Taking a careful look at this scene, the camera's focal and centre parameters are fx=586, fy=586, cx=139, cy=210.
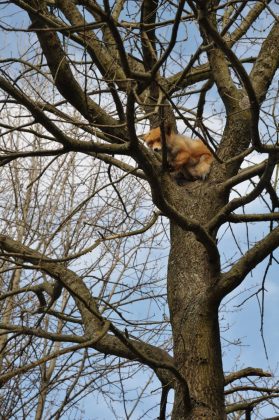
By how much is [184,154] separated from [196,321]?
302 cm

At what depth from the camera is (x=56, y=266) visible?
470 cm

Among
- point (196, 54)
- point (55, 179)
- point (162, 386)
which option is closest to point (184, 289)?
point (162, 386)

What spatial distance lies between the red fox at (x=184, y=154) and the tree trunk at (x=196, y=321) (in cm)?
138

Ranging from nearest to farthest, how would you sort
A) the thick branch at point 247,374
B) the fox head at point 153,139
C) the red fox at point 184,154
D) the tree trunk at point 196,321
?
the tree trunk at point 196,321
the thick branch at point 247,374
the red fox at point 184,154
the fox head at point 153,139

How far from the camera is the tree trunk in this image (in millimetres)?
3768

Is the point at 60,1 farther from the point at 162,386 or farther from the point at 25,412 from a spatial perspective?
the point at 25,412

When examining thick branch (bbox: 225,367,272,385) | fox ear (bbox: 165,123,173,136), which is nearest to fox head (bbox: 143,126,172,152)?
fox ear (bbox: 165,123,173,136)

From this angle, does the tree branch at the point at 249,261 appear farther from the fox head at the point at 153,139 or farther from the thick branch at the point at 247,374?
the fox head at the point at 153,139

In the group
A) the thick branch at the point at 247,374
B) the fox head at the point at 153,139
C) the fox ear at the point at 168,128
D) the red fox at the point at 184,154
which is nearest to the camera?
the thick branch at the point at 247,374

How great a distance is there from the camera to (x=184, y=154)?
21.9 ft

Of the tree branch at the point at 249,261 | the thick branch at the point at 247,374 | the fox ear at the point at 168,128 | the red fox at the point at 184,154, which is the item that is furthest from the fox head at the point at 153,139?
the thick branch at the point at 247,374

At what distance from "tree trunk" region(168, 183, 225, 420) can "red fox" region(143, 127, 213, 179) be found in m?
1.38

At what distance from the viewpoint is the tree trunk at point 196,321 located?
3.77m

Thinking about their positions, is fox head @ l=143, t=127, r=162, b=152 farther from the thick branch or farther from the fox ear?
the thick branch
